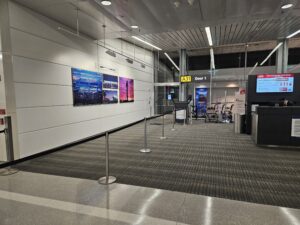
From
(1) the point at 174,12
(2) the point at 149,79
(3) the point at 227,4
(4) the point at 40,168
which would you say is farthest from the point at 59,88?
(2) the point at 149,79

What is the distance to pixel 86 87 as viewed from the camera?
6.16m

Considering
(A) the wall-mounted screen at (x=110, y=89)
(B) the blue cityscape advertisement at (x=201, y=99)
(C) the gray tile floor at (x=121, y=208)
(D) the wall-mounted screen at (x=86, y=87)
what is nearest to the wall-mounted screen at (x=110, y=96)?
(A) the wall-mounted screen at (x=110, y=89)

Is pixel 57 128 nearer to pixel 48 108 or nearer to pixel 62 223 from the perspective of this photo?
pixel 48 108

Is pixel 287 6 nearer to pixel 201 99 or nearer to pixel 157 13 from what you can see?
pixel 157 13

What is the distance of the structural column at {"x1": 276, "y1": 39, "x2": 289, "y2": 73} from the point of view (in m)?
8.52

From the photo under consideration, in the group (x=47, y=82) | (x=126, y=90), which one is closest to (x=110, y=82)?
(x=126, y=90)

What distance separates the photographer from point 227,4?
4.22m

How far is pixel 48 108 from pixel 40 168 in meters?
1.68

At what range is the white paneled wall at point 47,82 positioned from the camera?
4.09m

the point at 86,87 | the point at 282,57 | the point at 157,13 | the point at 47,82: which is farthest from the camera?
the point at 282,57

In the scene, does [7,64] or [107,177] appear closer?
[107,177]

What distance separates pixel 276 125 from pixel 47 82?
625 cm

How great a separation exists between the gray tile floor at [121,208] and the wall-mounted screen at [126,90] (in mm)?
5881

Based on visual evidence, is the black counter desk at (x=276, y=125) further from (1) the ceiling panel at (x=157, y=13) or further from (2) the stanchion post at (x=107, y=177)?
(2) the stanchion post at (x=107, y=177)
